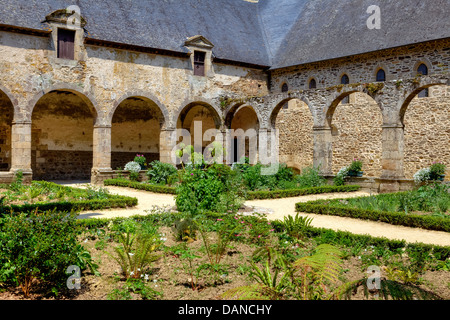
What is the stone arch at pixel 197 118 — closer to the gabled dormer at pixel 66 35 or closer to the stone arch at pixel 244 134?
the stone arch at pixel 244 134

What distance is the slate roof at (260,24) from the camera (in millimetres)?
15188

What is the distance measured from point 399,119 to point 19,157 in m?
12.3

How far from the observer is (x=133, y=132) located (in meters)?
20.3

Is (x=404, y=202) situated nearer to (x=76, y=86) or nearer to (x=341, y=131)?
(x=341, y=131)

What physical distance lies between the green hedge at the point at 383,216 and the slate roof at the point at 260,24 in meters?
8.84

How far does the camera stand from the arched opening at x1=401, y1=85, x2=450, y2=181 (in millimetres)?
15375

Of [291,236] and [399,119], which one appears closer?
[291,236]

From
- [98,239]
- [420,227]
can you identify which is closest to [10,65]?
[98,239]

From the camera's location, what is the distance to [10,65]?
14094 millimetres

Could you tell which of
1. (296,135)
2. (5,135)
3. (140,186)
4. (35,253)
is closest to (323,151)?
(296,135)

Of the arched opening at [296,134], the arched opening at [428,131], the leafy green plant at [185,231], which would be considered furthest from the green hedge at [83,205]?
the arched opening at [296,134]

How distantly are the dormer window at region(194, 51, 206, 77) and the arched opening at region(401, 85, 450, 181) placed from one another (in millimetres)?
8219

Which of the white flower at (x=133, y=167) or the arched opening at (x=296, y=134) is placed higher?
the arched opening at (x=296, y=134)

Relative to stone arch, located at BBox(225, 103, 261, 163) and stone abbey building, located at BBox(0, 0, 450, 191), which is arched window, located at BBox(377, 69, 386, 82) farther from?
stone arch, located at BBox(225, 103, 261, 163)
